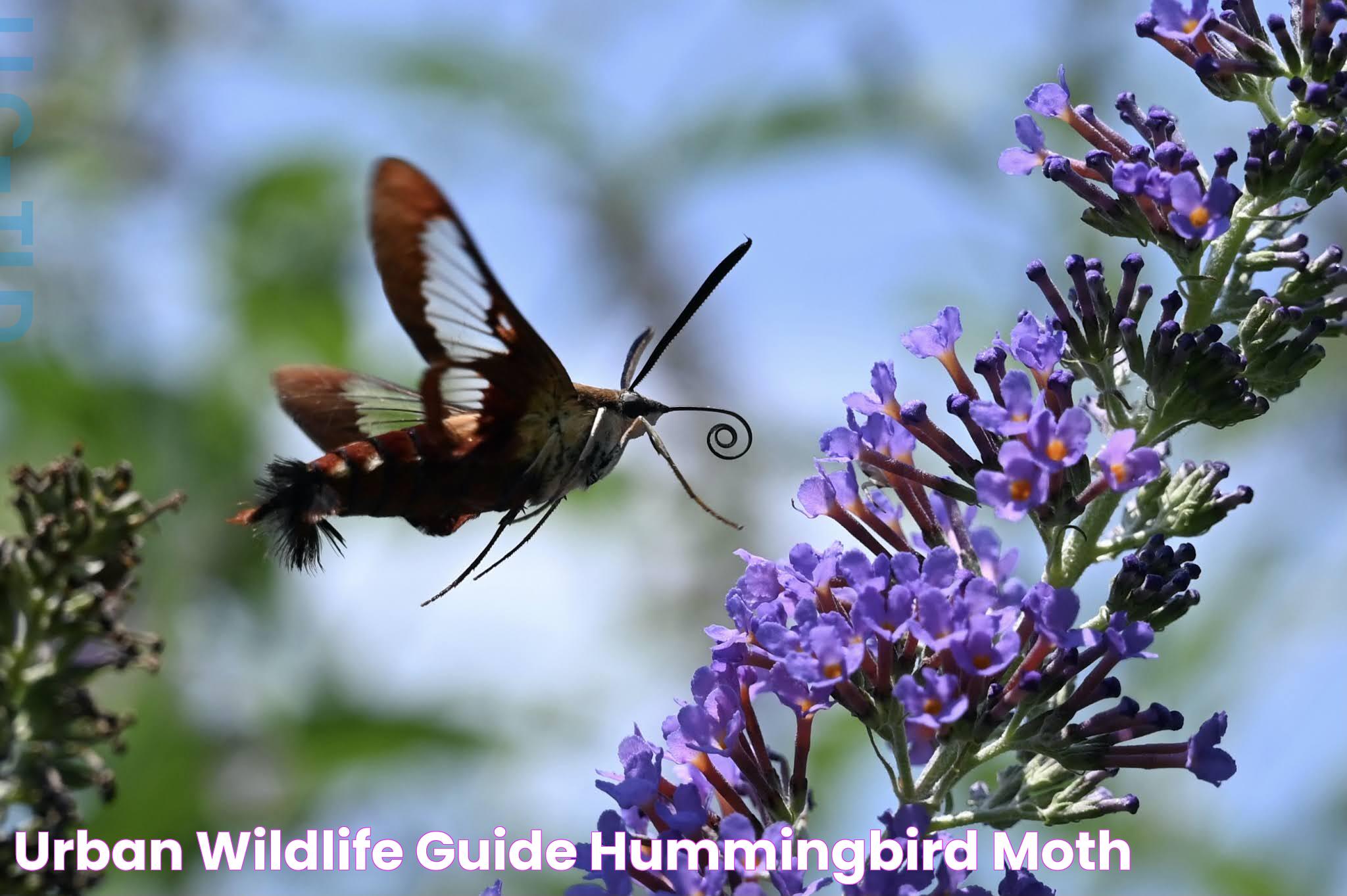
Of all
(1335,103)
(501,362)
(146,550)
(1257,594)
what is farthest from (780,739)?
(1335,103)

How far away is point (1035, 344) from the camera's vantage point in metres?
2.20

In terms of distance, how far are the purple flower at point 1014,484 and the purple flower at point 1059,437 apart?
17 mm

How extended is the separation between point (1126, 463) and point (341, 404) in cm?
165

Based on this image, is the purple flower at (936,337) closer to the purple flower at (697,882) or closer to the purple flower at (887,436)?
the purple flower at (887,436)

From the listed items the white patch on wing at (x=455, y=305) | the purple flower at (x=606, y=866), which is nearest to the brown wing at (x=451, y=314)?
the white patch on wing at (x=455, y=305)

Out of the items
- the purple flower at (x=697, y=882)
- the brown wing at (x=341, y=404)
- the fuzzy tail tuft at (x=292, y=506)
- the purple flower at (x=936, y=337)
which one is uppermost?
the brown wing at (x=341, y=404)

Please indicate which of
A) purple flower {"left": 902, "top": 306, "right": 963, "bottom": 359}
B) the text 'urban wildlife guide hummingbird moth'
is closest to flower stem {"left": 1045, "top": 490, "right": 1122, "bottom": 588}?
purple flower {"left": 902, "top": 306, "right": 963, "bottom": 359}

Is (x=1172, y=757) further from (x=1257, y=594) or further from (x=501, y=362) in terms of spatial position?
(x=1257, y=594)

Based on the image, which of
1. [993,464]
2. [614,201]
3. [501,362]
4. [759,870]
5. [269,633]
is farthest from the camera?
[614,201]

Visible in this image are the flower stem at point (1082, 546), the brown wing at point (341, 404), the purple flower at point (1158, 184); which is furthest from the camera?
the brown wing at point (341, 404)

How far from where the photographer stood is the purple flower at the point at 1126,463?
2109mm

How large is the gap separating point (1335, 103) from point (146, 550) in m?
4.42

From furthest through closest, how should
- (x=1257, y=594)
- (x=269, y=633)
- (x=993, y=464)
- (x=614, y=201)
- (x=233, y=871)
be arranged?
(x=614, y=201), (x=269, y=633), (x=1257, y=594), (x=233, y=871), (x=993, y=464)

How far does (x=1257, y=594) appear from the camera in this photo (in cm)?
500
